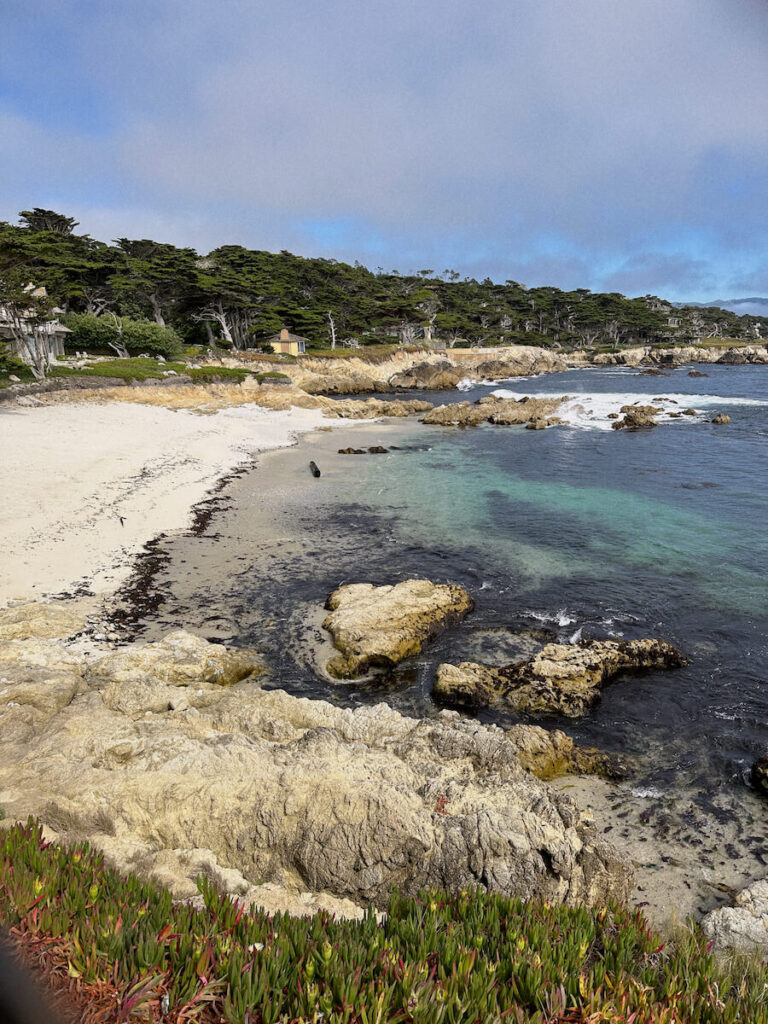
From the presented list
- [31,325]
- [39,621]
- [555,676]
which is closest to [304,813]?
[555,676]

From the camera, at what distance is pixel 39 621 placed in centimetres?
1052

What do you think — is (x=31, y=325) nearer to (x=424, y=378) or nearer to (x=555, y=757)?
(x=555, y=757)

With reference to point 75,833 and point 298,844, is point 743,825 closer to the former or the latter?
point 298,844

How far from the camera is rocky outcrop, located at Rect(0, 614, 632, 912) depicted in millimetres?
5281

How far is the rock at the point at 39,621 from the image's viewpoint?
33.2ft

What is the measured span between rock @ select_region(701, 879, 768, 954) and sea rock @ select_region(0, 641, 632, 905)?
2.63 feet

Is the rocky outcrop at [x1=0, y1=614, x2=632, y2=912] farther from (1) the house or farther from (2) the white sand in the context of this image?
(1) the house

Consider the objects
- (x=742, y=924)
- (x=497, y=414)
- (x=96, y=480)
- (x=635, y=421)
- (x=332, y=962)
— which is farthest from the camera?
(x=497, y=414)

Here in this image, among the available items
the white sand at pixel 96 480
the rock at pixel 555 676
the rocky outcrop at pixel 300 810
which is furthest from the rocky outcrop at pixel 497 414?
the rocky outcrop at pixel 300 810

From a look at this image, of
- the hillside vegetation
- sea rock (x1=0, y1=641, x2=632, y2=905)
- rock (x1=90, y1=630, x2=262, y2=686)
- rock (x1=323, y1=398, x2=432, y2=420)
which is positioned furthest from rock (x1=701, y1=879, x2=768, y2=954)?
rock (x1=323, y1=398, x2=432, y2=420)

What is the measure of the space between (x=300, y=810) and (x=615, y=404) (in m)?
53.0

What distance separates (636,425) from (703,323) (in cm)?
14232

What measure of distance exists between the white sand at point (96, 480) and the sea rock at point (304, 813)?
756 cm

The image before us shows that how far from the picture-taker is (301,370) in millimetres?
66000
